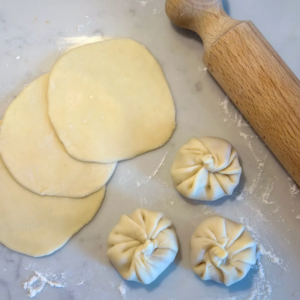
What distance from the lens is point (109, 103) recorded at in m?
1.36

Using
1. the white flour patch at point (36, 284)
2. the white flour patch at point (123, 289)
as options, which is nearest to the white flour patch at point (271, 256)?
the white flour patch at point (123, 289)

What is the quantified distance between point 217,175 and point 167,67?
56 centimetres

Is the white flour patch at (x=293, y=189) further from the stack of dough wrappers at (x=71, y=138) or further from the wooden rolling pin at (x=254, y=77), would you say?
the stack of dough wrappers at (x=71, y=138)


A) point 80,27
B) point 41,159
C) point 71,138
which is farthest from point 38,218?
point 80,27

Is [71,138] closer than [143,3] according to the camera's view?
Yes

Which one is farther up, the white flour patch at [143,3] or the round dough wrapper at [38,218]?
the white flour patch at [143,3]

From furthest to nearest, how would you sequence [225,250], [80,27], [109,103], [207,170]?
[80,27]
[109,103]
[207,170]
[225,250]

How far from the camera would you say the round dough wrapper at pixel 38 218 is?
129 centimetres

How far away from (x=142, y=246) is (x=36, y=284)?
1.63 feet

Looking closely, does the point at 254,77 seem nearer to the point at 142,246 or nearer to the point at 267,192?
the point at 267,192

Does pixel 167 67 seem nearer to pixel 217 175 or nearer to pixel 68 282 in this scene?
pixel 217 175

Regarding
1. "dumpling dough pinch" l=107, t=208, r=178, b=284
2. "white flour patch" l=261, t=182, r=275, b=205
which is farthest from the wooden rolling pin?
"dumpling dough pinch" l=107, t=208, r=178, b=284

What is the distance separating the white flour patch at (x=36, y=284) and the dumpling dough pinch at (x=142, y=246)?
0.28 meters

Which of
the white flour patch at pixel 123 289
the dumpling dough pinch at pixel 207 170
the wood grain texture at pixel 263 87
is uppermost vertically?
the wood grain texture at pixel 263 87
